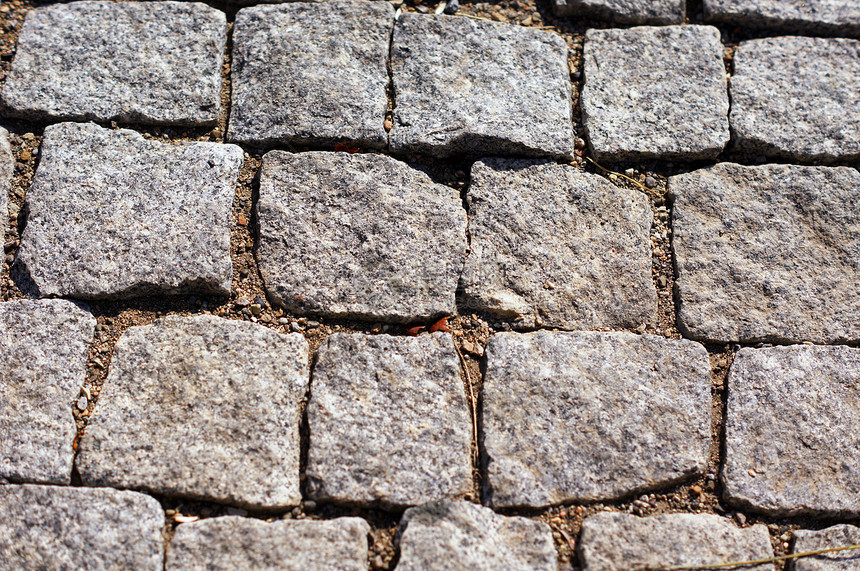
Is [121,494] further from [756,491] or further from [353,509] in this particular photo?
[756,491]

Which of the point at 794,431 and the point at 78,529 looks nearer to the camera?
the point at 78,529

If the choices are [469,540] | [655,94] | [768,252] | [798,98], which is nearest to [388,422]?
[469,540]

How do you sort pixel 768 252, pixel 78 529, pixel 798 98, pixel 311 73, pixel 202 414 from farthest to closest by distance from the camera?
1. pixel 798 98
2. pixel 311 73
3. pixel 768 252
4. pixel 202 414
5. pixel 78 529

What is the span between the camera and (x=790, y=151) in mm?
2240

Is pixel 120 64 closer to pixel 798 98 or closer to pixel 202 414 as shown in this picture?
pixel 202 414

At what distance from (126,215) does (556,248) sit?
119cm

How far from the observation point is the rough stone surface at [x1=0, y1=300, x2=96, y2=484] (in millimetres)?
1690

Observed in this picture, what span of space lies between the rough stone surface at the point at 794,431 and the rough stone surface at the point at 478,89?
0.85 m

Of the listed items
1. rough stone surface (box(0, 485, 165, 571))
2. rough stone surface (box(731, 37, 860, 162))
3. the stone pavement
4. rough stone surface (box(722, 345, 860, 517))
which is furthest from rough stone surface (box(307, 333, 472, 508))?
rough stone surface (box(731, 37, 860, 162))

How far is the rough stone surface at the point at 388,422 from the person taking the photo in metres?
1.71

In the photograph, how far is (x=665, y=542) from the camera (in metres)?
1.71

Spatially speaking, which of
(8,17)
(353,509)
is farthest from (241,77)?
(353,509)

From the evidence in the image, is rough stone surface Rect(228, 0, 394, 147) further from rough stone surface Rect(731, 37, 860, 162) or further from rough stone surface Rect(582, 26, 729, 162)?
rough stone surface Rect(731, 37, 860, 162)

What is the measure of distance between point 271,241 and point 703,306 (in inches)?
47.7
